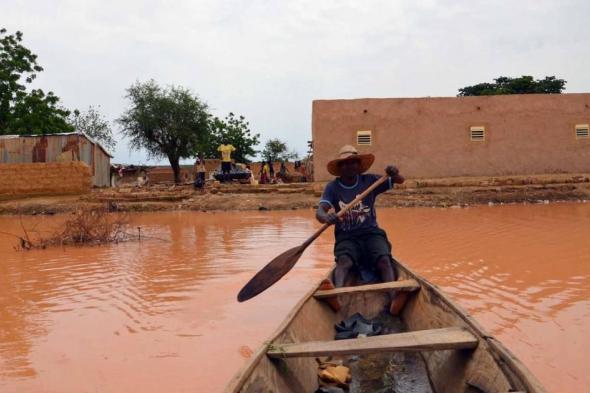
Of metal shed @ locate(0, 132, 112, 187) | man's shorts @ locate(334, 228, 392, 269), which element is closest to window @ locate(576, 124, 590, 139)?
man's shorts @ locate(334, 228, 392, 269)

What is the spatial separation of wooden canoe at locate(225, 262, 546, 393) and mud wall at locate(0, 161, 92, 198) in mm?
13784

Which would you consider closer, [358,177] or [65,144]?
[358,177]

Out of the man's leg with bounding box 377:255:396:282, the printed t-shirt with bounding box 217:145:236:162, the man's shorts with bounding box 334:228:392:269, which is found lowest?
the man's leg with bounding box 377:255:396:282

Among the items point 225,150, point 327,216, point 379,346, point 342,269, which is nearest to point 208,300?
point 342,269

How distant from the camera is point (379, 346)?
8.23ft

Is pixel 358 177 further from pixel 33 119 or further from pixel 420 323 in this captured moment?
pixel 33 119

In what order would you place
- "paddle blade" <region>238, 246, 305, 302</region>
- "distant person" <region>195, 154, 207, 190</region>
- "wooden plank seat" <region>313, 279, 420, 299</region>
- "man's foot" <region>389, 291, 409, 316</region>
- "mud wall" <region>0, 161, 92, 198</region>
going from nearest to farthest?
"wooden plank seat" <region>313, 279, 420, 299</region>
"man's foot" <region>389, 291, 409, 316</region>
"paddle blade" <region>238, 246, 305, 302</region>
"mud wall" <region>0, 161, 92, 198</region>
"distant person" <region>195, 154, 207, 190</region>

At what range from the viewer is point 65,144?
17.4 metres

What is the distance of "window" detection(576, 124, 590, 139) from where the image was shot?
16.7 meters

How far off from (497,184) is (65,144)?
1339 cm

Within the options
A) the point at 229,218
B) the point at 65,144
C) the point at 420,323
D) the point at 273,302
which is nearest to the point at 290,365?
the point at 420,323

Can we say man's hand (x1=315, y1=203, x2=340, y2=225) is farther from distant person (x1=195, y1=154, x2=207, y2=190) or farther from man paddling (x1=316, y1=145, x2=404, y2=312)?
distant person (x1=195, y1=154, x2=207, y2=190)

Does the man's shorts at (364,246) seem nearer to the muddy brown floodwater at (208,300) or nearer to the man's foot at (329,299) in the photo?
the man's foot at (329,299)

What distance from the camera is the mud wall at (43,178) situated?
15.6 metres
